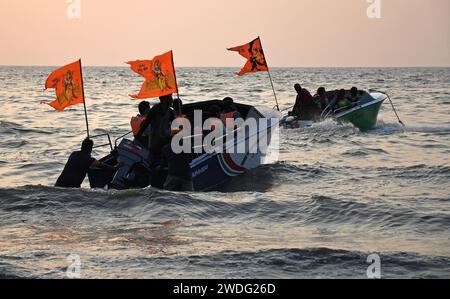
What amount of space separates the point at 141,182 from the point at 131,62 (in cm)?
238

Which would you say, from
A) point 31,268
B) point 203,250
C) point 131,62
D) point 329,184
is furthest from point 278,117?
point 31,268

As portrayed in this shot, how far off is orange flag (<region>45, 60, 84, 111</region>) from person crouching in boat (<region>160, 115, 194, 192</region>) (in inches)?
75.8

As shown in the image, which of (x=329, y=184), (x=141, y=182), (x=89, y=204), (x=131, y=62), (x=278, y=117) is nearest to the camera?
(x=89, y=204)

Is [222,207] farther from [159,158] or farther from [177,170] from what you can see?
[159,158]

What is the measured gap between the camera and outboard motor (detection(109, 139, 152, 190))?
476 inches

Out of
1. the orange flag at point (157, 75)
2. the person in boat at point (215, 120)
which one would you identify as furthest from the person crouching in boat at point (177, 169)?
the orange flag at point (157, 75)

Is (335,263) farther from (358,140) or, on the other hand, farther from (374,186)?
(358,140)

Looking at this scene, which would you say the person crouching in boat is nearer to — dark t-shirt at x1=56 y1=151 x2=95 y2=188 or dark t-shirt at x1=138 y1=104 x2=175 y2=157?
dark t-shirt at x1=138 y1=104 x2=175 y2=157

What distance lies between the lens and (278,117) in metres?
15.7

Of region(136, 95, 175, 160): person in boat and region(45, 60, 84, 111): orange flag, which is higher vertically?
region(45, 60, 84, 111): orange flag

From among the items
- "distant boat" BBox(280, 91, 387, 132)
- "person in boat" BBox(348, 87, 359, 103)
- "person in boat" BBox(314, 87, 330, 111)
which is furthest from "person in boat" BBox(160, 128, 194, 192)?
"person in boat" BBox(348, 87, 359, 103)

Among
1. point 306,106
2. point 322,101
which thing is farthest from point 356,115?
point 306,106

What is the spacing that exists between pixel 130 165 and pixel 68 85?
1.89 meters

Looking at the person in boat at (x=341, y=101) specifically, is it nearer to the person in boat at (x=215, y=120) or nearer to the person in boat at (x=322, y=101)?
the person in boat at (x=322, y=101)
